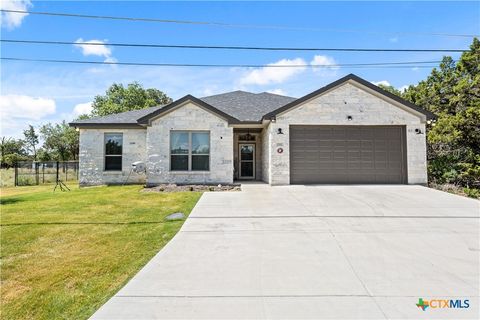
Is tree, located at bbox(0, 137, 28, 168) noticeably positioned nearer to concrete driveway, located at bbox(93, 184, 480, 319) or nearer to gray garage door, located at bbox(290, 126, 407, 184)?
gray garage door, located at bbox(290, 126, 407, 184)

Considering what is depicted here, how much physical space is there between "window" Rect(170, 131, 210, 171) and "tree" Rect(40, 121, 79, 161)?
3808cm

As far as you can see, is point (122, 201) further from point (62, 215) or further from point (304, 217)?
point (304, 217)

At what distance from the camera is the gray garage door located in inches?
445

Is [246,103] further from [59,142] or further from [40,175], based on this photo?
[59,142]

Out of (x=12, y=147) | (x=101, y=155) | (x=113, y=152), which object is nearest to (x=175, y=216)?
(x=113, y=152)

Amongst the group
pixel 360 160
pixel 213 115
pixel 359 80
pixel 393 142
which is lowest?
pixel 360 160

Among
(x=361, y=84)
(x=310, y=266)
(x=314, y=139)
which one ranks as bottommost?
(x=310, y=266)

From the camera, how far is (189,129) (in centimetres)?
1166

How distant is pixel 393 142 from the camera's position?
11398mm

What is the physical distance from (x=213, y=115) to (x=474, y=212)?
9.91m

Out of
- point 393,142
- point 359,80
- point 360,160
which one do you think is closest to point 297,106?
point 359,80

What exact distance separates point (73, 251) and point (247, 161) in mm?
10738

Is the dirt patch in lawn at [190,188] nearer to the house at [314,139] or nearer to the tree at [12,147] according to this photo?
the house at [314,139]

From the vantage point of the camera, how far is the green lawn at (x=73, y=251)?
9.73 feet
